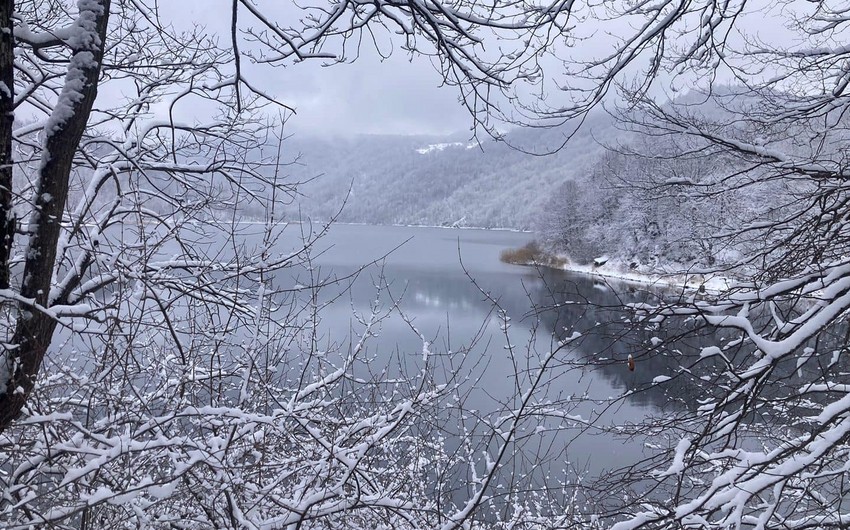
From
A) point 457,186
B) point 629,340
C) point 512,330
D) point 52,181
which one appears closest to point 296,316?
point 52,181

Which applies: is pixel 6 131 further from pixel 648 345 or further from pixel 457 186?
pixel 457 186

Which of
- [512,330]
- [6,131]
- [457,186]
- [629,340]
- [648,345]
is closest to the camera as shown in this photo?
[6,131]

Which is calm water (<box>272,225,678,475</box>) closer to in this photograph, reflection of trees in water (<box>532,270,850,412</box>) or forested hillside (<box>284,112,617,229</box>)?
reflection of trees in water (<box>532,270,850,412</box>)

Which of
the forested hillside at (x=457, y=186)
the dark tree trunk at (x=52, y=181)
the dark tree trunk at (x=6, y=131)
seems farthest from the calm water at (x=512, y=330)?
the forested hillside at (x=457, y=186)

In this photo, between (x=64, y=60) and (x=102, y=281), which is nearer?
(x=102, y=281)

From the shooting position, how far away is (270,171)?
15.8 feet

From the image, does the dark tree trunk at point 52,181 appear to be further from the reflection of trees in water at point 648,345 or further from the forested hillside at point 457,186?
the forested hillside at point 457,186

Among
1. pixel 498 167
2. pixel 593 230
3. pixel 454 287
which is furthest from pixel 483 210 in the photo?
pixel 454 287

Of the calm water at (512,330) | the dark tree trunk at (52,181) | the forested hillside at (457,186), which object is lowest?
the calm water at (512,330)

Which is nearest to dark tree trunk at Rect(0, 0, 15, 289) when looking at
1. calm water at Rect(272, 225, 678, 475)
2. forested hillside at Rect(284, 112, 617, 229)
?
calm water at Rect(272, 225, 678, 475)

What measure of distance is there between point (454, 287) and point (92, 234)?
72.7 feet

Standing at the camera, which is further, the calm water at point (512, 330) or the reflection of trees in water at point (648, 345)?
the calm water at point (512, 330)

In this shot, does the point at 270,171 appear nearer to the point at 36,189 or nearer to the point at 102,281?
the point at 102,281

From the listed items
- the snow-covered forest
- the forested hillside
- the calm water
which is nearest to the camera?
the snow-covered forest
